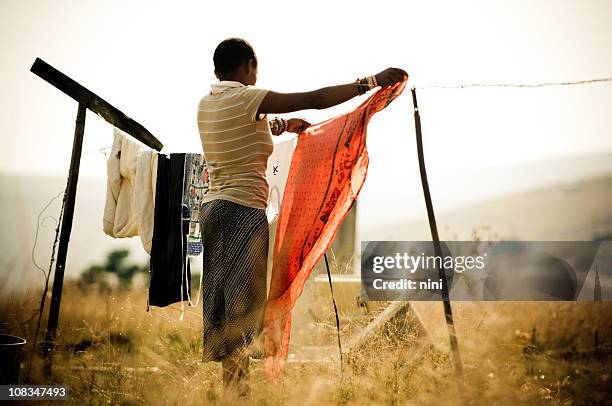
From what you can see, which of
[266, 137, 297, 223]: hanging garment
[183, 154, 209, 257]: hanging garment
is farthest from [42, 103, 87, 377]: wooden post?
[266, 137, 297, 223]: hanging garment

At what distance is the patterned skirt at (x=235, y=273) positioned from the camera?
9.10 ft

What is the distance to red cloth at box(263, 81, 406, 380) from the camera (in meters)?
3.06

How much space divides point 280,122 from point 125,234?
1.56 m

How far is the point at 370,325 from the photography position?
441 centimetres

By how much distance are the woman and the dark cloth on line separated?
1.21m

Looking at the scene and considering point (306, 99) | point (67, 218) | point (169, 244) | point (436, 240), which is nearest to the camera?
point (306, 99)

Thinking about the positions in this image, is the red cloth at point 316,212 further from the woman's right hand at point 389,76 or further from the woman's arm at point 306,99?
the woman's arm at point 306,99

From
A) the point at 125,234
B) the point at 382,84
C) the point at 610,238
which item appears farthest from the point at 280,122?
the point at 610,238

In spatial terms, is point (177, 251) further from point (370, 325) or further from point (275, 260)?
point (370, 325)

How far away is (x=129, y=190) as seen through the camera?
4316mm

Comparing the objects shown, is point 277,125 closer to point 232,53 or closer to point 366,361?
point 232,53

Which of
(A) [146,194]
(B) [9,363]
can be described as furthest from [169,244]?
(B) [9,363]

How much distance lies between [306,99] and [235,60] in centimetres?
40
